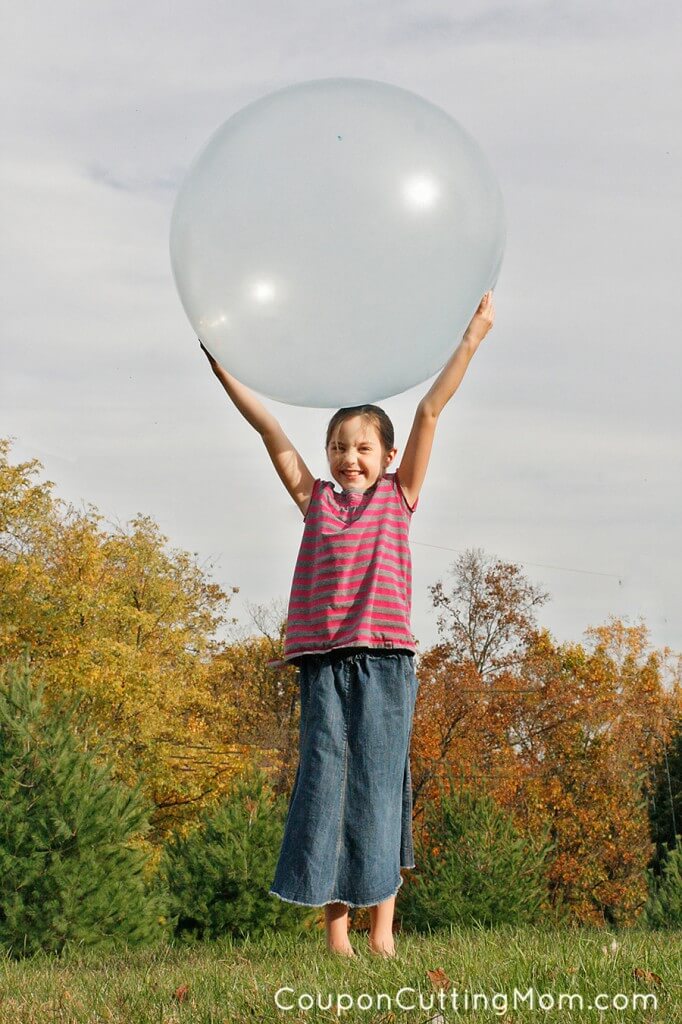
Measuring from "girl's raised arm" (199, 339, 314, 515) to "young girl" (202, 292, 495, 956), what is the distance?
201mm

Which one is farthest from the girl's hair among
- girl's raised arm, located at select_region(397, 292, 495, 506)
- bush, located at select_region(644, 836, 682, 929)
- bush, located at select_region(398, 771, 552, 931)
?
bush, located at select_region(644, 836, 682, 929)

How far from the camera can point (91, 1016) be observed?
122 inches

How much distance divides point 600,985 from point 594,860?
2372cm

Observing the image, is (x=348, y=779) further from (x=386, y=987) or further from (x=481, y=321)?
(x=481, y=321)

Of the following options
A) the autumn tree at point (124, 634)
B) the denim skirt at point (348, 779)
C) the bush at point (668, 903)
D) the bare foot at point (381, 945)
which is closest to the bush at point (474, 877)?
the bush at point (668, 903)

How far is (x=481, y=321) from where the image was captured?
4188 mm

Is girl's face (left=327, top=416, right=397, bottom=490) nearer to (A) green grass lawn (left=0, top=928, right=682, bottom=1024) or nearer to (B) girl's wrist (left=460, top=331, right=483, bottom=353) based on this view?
(B) girl's wrist (left=460, top=331, right=483, bottom=353)

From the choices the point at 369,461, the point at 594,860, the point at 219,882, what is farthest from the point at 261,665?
the point at 369,461

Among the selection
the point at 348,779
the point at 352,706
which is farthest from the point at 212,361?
the point at 348,779

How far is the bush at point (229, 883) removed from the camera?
6.37m

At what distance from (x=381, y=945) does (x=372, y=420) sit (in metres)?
1.93

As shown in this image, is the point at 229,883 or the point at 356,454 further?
the point at 229,883

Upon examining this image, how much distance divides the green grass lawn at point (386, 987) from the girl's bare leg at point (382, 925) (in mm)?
46

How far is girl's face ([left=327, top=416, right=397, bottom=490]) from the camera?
13.7 feet
